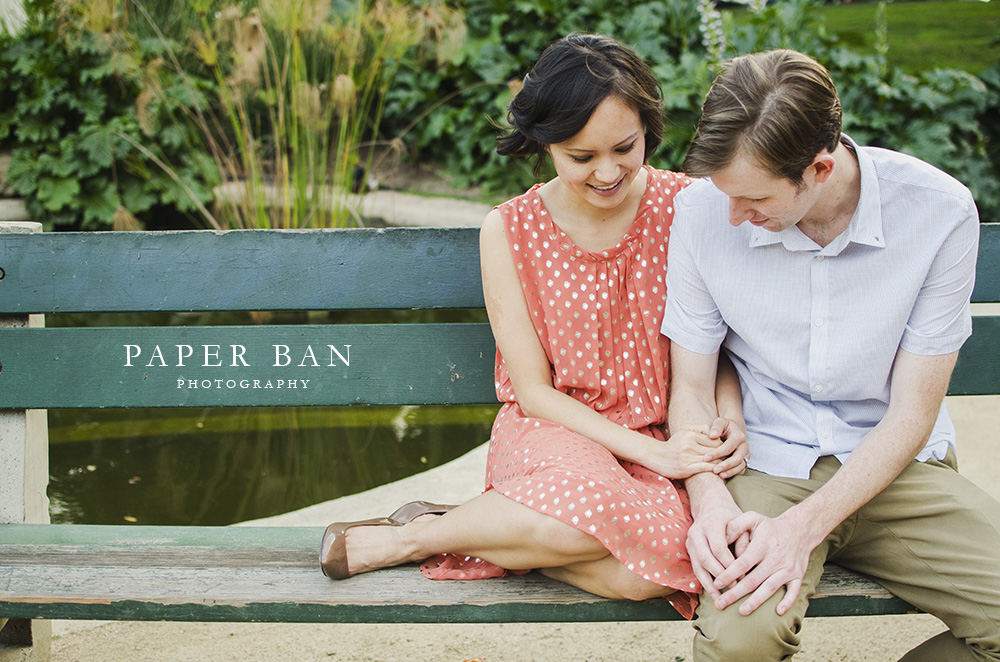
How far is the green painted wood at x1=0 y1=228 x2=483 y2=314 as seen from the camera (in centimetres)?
219

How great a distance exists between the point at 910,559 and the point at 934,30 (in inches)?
428

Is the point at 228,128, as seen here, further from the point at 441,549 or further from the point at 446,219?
the point at 441,549

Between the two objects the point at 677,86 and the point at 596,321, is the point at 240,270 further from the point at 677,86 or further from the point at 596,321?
the point at 677,86

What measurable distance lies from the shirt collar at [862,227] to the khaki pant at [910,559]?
1.45ft

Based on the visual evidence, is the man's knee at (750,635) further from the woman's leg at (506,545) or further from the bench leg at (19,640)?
the bench leg at (19,640)

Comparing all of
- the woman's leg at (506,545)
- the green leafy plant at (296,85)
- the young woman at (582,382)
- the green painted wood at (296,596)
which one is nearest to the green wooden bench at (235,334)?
the young woman at (582,382)

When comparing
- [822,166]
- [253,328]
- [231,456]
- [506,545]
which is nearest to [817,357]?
[822,166]

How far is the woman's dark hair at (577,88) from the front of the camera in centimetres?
186

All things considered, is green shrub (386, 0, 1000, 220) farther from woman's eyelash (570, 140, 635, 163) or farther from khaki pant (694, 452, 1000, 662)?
khaki pant (694, 452, 1000, 662)

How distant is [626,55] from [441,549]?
106 centimetres

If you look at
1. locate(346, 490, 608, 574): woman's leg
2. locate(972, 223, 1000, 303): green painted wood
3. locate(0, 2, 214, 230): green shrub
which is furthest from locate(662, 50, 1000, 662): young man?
A: locate(0, 2, 214, 230): green shrub

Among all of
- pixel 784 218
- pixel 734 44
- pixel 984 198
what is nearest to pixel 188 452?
pixel 784 218

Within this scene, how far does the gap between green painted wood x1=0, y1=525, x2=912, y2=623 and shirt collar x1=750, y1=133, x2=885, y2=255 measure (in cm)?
63

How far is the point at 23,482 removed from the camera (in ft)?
7.19
